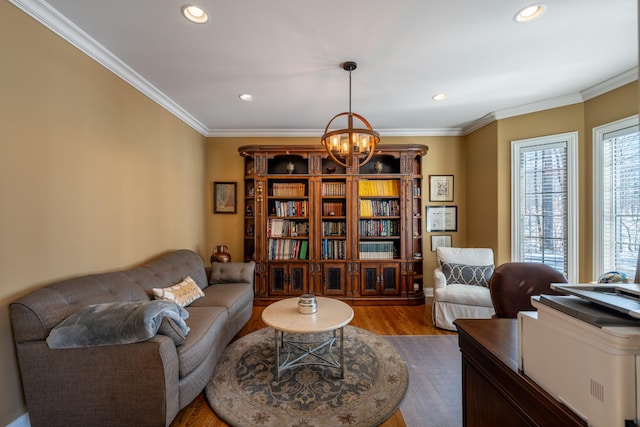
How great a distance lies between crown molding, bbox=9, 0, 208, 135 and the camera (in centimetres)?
162

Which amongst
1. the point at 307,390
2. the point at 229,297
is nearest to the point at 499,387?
→ the point at 307,390

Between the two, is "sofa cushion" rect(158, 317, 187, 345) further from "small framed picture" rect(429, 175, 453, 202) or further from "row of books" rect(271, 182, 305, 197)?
"small framed picture" rect(429, 175, 453, 202)

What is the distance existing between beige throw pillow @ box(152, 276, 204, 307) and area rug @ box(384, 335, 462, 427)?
81.2 inches

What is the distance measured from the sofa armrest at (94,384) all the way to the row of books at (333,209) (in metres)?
2.82

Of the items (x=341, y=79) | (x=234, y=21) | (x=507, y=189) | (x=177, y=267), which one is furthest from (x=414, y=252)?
(x=234, y=21)

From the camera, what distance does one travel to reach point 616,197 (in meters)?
2.52

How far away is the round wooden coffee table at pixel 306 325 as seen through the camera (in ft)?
6.46

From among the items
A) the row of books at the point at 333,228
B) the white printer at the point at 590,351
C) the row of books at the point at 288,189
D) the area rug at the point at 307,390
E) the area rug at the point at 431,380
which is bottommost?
the area rug at the point at 431,380

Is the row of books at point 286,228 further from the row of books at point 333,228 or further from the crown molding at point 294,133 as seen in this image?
the crown molding at point 294,133

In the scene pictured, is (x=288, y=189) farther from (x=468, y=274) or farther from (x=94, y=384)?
(x=94, y=384)

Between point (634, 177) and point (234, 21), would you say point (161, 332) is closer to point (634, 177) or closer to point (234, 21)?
point (234, 21)

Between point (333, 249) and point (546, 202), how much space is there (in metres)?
2.79

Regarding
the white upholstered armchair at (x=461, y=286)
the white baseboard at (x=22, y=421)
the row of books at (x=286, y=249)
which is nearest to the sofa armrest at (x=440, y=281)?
the white upholstered armchair at (x=461, y=286)

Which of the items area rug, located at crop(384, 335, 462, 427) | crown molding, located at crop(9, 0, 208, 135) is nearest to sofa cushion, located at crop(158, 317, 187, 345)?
area rug, located at crop(384, 335, 462, 427)
